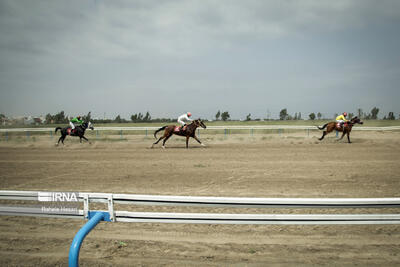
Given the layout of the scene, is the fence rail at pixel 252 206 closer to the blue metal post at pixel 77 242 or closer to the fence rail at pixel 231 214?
the fence rail at pixel 231 214

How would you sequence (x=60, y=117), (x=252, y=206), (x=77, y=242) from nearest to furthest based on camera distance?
(x=77, y=242) → (x=252, y=206) → (x=60, y=117)

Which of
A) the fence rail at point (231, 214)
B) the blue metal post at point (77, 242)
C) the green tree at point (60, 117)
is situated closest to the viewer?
the blue metal post at point (77, 242)

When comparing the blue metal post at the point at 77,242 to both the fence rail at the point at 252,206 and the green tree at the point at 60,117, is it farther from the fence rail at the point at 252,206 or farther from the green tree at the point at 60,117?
the green tree at the point at 60,117

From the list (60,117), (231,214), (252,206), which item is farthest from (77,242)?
(60,117)

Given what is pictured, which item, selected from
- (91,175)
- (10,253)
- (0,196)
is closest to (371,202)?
(0,196)

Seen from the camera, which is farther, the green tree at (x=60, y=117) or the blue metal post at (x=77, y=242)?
the green tree at (x=60, y=117)

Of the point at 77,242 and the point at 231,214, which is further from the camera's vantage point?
the point at 231,214

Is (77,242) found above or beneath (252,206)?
beneath

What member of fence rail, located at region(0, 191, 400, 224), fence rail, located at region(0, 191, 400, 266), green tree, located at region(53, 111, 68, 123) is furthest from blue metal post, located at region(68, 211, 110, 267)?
green tree, located at region(53, 111, 68, 123)

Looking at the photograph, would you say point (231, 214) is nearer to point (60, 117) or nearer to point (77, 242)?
point (77, 242)

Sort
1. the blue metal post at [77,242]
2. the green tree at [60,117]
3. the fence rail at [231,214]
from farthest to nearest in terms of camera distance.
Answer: the green tree at [60,117] → the fence rail at [231,214] → the blue metal post at [77,242]

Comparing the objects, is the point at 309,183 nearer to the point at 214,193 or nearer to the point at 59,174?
the point at 214,193

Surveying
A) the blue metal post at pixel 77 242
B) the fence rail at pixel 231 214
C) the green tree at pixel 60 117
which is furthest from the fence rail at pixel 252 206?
the green tree at pixel 60 117

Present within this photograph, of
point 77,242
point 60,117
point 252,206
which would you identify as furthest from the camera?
point 60,117
